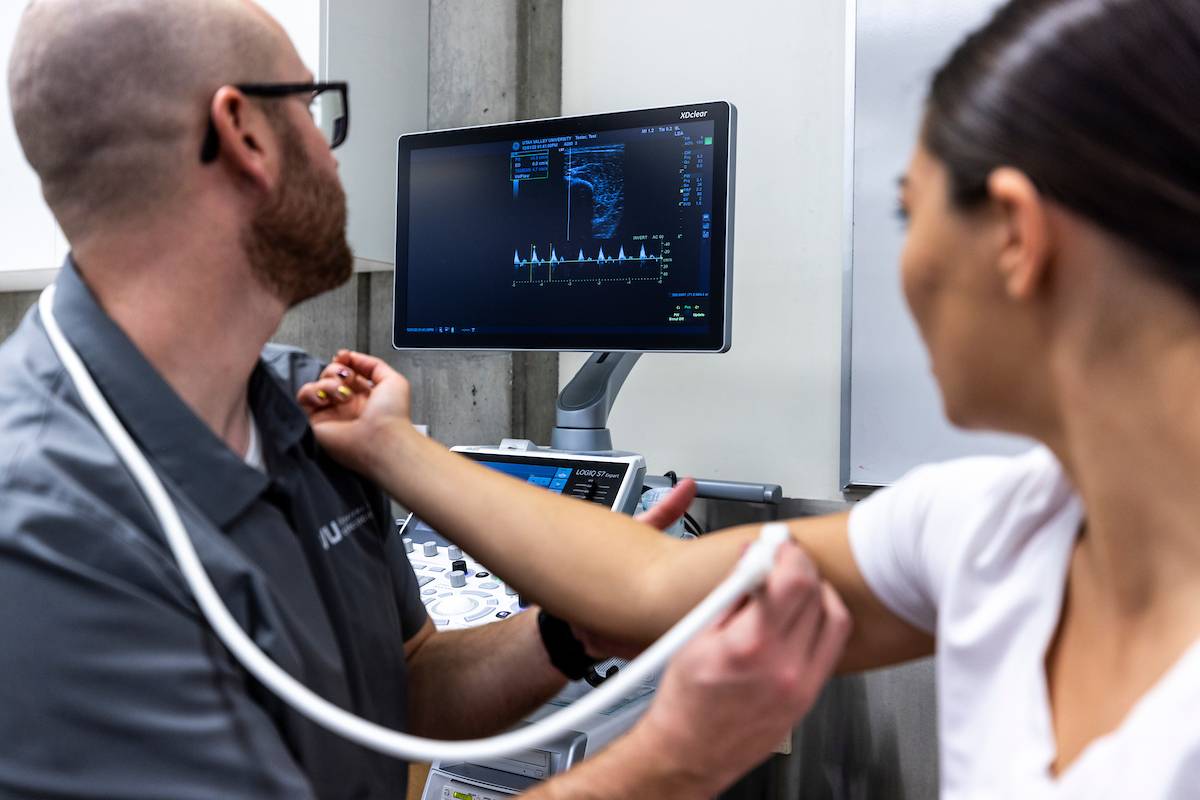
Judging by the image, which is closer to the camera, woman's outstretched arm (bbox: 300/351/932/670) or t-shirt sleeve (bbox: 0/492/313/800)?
t-shirt sleeve (bbox: 0/492/313/800)

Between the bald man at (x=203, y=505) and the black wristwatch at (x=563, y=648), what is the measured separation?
2 cm

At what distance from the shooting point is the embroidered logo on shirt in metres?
0.97

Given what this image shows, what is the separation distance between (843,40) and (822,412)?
763 mm

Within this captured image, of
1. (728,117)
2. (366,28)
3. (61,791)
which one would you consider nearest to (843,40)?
(728,117)

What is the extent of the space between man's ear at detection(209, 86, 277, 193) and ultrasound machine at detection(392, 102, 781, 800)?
2.46ft

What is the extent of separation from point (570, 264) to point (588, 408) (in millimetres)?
271

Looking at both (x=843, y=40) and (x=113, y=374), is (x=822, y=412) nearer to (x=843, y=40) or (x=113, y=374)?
(x=843, y=40)

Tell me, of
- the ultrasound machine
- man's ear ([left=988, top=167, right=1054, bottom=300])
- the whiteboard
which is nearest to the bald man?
man's ear ([left=988, top=167, right=1054, bottom=300])

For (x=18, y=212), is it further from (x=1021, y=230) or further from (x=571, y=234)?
(x=1021, y=230)

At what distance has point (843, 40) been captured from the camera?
1934mm

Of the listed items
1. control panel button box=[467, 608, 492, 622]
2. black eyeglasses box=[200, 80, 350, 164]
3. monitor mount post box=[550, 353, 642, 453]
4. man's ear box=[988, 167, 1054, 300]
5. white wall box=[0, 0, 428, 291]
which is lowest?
control panel button box=[467, 608, 492, 622]

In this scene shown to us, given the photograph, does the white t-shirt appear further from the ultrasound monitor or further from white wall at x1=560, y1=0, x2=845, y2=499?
white wall at x1=560, y1=0, x2=845, y2=499

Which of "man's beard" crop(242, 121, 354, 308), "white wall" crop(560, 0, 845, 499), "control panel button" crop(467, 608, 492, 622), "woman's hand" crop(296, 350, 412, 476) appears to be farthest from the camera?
"white wall" crop(560, 0, 845, 499)

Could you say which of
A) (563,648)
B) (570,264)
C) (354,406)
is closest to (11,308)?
(570,264)
